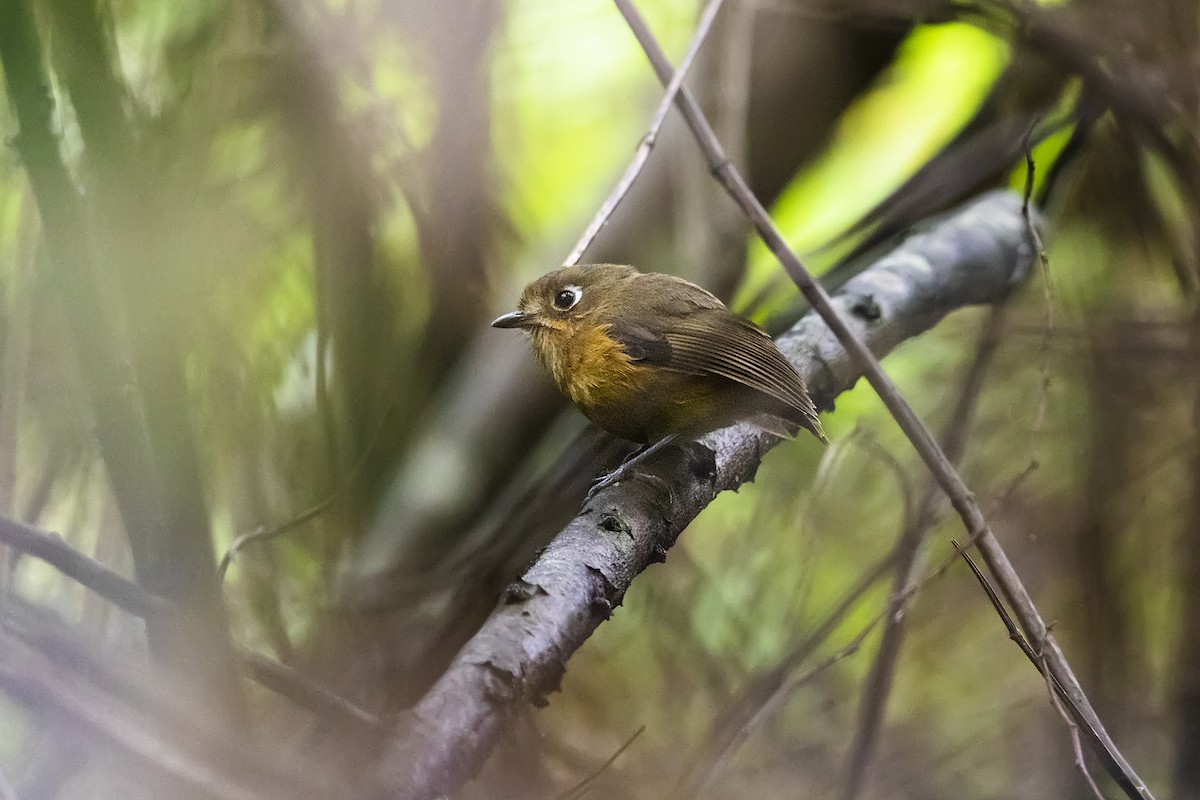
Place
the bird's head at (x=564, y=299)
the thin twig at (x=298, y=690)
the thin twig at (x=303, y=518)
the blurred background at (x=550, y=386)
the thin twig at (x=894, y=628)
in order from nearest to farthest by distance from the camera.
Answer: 1. the thin twig at (x=298, y=690)
2. the blurred background at (x=550, y=386)
3. the thin twig at (x=303, y=518)
4. the bird's head at (x=564, y=299)
5. the thin twig at (x=894, y=628)

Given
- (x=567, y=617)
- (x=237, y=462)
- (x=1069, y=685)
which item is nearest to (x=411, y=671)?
(x=237, y=462)

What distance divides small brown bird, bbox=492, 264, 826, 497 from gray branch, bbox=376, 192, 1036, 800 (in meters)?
0.08

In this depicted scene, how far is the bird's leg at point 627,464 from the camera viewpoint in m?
1.37

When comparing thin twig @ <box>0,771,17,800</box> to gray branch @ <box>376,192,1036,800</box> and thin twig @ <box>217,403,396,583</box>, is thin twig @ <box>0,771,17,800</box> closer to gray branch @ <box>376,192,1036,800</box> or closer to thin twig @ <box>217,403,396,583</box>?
thin twig @ <box>217,403,396,583</box>

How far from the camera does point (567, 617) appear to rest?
0.93 metres

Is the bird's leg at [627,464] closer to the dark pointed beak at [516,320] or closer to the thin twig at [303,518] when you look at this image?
the dark pointed beak at [516,320]

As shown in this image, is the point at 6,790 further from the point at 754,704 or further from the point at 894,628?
the point at 894,628

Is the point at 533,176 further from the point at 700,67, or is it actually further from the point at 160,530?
the point at 160,530

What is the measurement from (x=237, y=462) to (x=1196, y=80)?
8.26ft

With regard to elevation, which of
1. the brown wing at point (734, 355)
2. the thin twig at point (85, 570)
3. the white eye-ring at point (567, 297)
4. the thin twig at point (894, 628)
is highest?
the thin twig at point (85, 570)

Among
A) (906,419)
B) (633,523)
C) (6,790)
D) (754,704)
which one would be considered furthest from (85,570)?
(754,704)

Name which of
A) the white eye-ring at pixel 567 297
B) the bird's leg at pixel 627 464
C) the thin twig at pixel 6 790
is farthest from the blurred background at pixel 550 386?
the white eye-ring at pixel 567 297

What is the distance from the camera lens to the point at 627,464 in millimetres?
1425

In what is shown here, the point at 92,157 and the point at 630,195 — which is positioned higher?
the point at 92,157
